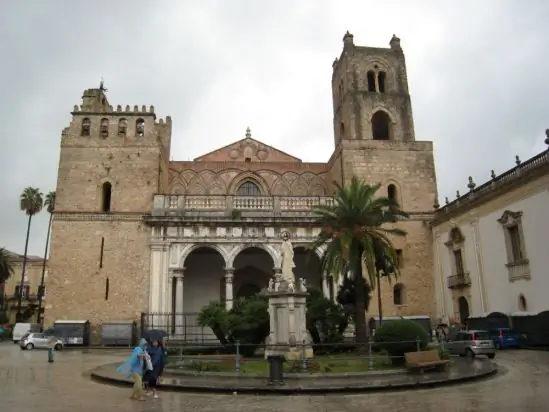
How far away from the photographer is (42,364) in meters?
17.9

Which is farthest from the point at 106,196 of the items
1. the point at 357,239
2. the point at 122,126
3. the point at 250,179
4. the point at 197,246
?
the point at 357,239

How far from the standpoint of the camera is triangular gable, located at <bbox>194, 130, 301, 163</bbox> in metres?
37.3

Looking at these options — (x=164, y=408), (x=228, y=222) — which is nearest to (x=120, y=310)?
(x=228, y=222)

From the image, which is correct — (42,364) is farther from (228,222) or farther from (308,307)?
(228,222)

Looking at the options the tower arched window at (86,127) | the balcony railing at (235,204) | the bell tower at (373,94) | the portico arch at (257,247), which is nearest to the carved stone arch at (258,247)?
the portico arch at (257,247)

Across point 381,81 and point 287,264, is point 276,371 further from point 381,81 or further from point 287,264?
point 381,81

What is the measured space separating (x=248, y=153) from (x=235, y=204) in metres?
9.08

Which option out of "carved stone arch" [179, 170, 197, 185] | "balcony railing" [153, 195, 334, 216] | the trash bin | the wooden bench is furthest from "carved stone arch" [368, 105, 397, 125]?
the trash bin

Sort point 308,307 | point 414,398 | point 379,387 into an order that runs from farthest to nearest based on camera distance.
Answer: point 308,307
point 379,387
point 414,398

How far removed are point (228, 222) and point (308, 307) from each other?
32.3ft

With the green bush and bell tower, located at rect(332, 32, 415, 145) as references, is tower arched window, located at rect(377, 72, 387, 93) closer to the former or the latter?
bell tower, located at rect(332, 32, 415, 145)

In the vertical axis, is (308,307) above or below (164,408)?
above

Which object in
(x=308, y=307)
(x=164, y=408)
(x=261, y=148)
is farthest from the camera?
(x=261, y=148)

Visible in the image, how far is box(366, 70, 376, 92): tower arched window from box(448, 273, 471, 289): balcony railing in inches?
540
